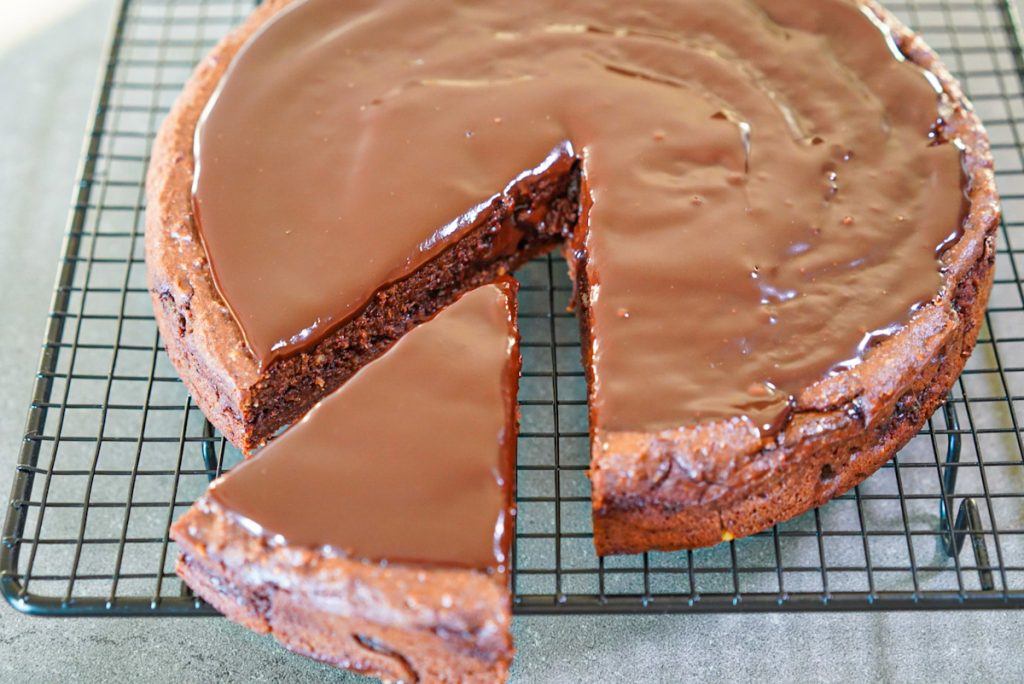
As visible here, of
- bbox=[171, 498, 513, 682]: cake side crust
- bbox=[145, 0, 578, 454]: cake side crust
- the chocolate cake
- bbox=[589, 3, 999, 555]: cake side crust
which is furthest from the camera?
bbox=[145, 0, 578, 454]: cake side crust

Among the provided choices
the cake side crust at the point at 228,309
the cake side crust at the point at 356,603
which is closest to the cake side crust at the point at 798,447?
the cake side crust at the point at 356,603

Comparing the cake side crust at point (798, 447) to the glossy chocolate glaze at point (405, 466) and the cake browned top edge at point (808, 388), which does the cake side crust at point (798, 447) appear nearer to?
the cake browned top edge at point (808, 388)

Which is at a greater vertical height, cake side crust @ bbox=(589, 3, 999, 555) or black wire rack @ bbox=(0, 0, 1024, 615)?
cake side crust @ bbox=(589, 3, 999, 555)

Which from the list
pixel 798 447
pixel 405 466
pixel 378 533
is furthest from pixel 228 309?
pixel 798 447

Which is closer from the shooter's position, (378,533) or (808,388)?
(378,533)

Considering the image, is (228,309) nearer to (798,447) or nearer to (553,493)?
(553,493)

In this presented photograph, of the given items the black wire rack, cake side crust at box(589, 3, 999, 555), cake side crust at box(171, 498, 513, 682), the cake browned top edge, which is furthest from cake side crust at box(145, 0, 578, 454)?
cake side crust at box(589, 3, 999, 555)

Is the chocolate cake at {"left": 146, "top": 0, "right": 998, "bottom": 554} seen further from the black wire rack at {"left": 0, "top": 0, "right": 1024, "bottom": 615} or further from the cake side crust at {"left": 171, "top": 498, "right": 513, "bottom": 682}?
the cake side crust at {"left": 171, "top": 498, "right": 513, "bottom": 682}
